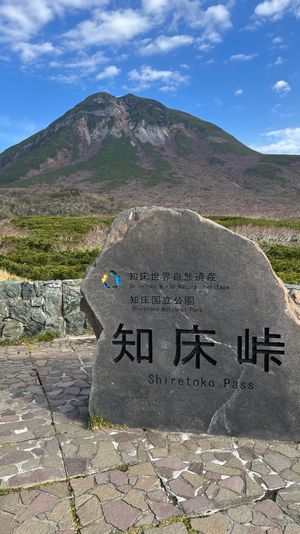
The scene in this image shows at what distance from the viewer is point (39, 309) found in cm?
752

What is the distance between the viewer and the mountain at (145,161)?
2689 inches

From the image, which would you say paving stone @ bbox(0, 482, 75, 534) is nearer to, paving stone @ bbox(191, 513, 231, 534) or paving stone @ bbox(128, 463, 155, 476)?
paving stone @ bbox(128, 463, 155, 476)

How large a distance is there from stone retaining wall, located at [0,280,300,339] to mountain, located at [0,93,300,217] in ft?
130

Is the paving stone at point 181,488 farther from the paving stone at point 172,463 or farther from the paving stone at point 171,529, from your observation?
the paving stone at point 171,529

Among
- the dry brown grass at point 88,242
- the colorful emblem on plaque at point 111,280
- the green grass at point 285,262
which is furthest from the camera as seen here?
the dry brown grass at point 88,242

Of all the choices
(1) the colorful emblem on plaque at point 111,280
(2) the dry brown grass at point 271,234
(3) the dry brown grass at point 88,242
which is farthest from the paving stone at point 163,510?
(2) the dry brown grass at point 271,234

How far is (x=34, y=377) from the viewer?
5.46m

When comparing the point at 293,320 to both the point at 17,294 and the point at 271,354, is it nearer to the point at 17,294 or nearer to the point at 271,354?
the point at 271,354

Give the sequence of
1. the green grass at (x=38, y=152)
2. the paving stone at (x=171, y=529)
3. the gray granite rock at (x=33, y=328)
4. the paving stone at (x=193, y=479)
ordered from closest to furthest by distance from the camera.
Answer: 1. the paving stone at (x=171, y=529)
2. the paving stone at (x=193, y=479)
3. the gray granite rock at (x=33, y=328)
4. the green grass at (x=38, y=152)

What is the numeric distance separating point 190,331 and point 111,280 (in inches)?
33.3

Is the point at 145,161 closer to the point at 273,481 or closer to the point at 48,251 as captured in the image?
the point at 48,251

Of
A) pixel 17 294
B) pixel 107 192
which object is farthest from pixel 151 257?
pixel 107 192

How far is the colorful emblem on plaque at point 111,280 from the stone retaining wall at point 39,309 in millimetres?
3533

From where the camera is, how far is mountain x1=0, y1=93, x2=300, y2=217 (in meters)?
68.3
